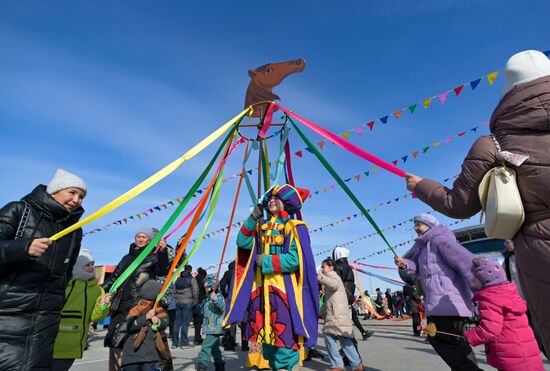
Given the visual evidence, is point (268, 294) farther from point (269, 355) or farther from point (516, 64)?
point (516, 64)

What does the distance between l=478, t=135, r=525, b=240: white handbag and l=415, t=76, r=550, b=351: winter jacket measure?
0.16ft

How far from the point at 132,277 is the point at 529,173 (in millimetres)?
3845

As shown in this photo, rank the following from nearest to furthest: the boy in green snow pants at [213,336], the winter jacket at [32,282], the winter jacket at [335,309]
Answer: the winter jacket at [32,282]
the boy in green snow pants at [213,336]
the winter jacket at [335,309]

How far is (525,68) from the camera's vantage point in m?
1.67

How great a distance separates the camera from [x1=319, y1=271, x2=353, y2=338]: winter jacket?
4906 mm

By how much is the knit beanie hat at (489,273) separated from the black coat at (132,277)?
11.0 feet

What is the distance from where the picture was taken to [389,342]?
7.44m

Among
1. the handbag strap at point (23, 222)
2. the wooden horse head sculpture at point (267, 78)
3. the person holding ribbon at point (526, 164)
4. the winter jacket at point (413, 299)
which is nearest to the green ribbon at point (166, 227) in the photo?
the wooden horse head sculpture at point (267, 78)

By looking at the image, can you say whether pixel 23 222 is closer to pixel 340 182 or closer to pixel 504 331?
pixel 340 182

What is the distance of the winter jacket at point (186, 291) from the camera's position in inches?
334

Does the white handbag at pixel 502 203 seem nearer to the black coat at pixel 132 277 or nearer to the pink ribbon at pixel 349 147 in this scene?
the pink ribbon at pixel 349 147

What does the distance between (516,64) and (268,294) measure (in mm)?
2597

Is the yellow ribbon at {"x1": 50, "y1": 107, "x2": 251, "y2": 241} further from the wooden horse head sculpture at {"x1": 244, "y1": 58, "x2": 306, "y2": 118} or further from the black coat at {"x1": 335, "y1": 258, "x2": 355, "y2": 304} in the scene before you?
the black coat at {"x1": 335, "y1": 258, "x2": 355, "y2": 304}

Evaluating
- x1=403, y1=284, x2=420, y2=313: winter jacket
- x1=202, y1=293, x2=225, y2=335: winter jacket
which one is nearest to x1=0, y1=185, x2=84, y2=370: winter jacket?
x1=202, y1=293, x2=225, y2=335: winter jacket
